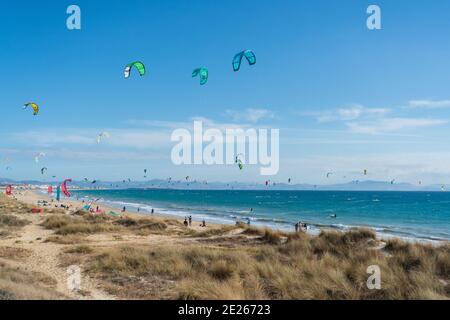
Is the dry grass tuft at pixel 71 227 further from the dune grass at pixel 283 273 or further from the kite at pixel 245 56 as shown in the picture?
the kite at pixel 245 56

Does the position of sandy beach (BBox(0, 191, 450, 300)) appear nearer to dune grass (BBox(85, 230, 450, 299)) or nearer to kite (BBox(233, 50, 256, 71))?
dune grass (BBox(85, 230, 450, 299))

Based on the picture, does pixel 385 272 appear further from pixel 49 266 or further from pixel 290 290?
pixel 49 266

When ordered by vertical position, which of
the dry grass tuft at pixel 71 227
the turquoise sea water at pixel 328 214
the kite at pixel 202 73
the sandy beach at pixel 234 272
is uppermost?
the kite at pixel 202 73

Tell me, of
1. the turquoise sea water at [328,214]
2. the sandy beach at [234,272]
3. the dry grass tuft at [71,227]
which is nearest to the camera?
the sandy beach at [234,272]

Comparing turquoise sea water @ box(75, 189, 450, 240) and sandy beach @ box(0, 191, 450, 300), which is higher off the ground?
sandy beach @ box(0, 191, 450, 300)

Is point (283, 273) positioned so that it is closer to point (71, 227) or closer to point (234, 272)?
point (234, 272)

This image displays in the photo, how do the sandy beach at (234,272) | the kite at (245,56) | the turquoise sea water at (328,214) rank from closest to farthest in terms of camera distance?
the sandy beach at (234,272) → the kite at (245,56) → the turquoise sea water at (328,214)

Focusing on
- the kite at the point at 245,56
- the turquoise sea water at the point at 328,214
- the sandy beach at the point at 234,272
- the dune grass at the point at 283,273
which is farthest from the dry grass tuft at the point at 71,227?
the turquoise sea water at the point at 328,214

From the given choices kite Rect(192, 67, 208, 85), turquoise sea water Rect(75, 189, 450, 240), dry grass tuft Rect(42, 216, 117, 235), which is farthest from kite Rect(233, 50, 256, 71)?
turquoise sea water Rect(75, 189, 450, 240)

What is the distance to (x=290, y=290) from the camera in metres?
9.85

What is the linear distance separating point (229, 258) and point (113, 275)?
363 cm
